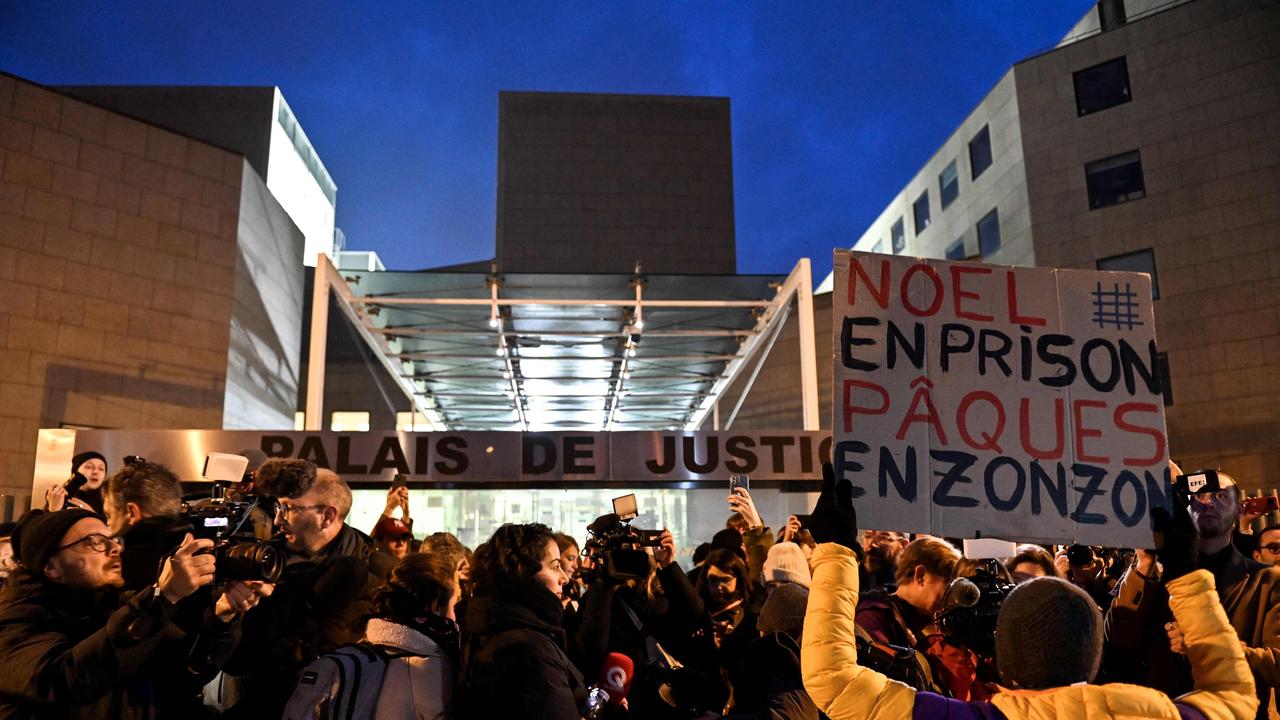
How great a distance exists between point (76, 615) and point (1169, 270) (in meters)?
22.5

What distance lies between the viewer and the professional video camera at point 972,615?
3.29 m

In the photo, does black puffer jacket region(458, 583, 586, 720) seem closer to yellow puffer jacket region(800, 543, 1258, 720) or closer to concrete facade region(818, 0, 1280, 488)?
yellow puffer jacket region(800, 543, 1258, 720)

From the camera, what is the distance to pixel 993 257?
81.7 feet

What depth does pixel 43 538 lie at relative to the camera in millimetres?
3262

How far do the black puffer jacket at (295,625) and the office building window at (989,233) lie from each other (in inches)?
926

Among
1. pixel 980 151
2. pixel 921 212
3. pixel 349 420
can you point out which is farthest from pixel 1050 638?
pixel 921 212

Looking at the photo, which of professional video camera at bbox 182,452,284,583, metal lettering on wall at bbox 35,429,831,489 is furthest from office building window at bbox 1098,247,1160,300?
professional video camera at bbox 182,452,284,583

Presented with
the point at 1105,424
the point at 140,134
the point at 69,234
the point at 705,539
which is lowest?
the point at 705,539

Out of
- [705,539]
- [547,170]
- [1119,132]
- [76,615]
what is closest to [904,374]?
[76,615]

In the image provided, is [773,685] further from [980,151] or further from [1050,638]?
[980,151]

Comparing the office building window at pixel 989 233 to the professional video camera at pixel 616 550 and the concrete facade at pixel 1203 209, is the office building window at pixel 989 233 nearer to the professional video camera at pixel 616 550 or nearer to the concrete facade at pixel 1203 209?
the concrete facade at pixel 1203 209

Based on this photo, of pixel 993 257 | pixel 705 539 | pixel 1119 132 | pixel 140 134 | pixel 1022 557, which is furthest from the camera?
pixel 993 257

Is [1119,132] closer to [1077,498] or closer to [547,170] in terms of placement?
[547,170]

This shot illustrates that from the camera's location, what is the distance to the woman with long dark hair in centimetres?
337
